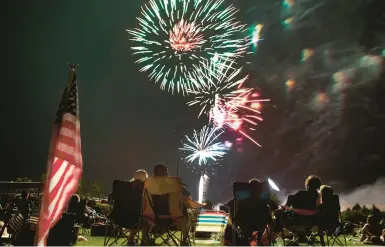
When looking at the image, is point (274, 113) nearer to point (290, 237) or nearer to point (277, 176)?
point (277, 176)

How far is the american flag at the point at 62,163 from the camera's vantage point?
3.17m

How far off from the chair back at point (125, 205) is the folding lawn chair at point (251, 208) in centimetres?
131

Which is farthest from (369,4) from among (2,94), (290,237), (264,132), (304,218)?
(2,94)

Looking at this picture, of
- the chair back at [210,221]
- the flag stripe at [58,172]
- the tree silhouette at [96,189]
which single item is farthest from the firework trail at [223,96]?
the tree silhouette at [96,189]

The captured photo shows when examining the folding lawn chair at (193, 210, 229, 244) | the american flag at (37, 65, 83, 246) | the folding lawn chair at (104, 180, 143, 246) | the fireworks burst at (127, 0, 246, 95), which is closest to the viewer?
the american flag at (37, 65, 83, 246)

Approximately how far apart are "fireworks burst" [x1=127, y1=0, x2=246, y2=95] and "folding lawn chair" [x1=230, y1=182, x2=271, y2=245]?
8.59 meters

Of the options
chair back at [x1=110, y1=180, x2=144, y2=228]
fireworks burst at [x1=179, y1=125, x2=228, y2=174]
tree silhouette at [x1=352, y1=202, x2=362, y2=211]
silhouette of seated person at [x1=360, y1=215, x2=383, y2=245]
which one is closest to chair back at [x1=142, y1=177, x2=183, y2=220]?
chair back at [x1=110, y1=180, x2=144, y2=228]

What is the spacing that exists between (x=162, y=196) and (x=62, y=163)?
1.57 meters

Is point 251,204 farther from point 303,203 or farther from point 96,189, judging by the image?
point 96,189

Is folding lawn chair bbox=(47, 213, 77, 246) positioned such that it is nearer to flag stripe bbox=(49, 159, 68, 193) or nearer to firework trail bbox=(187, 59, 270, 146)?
flag stripe bbox=(49, 159, 68, 193)

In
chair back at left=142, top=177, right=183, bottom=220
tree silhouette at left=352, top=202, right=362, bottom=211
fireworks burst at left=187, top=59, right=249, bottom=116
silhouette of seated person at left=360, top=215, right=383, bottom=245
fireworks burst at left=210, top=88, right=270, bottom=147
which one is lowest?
silhouette of seated person at left=360, top=215, right=383, bottom=245

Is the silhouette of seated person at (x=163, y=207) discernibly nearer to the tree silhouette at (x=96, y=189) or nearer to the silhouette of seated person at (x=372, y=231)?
the silhouette of seated person at (x=372, y=231)

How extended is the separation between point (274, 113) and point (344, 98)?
575cm

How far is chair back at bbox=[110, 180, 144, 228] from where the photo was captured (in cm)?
483
